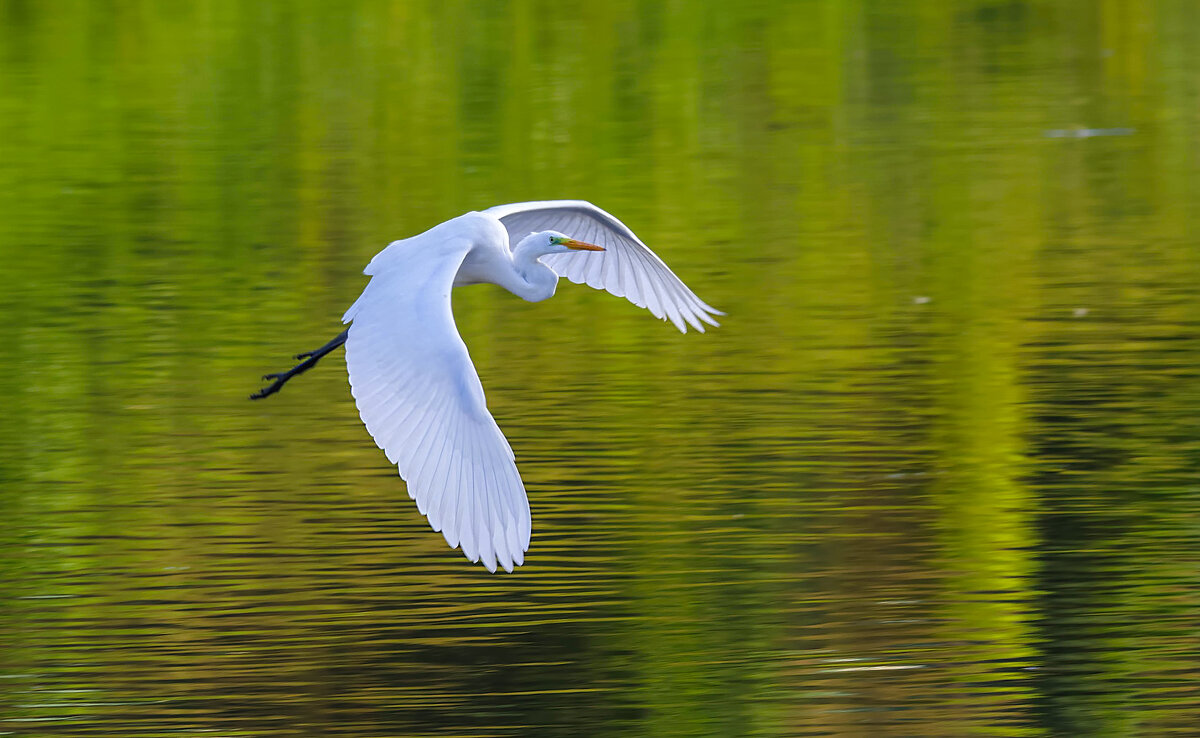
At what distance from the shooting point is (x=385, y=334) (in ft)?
19.1

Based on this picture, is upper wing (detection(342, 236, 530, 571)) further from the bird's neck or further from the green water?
the bird's neck

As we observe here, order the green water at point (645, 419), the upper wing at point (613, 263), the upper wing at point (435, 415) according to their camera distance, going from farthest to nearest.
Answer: the upper wing at point (613, 263) < the green water at point (645, 419) < the upper wing at point (435, 415)

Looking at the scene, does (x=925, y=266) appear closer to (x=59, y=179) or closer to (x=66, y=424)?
(x=66, y=424)

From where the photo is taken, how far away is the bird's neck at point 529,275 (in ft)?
23.3

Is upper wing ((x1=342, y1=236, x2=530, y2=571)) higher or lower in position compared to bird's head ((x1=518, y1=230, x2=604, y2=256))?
lower

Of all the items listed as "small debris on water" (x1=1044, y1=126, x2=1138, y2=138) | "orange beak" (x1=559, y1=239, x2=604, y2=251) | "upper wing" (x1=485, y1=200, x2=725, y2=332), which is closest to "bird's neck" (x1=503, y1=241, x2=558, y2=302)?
"orange beak" (x1=559, y1=239, x2=604, y2=251)

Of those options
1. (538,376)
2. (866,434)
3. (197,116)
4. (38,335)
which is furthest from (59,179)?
(866,434)

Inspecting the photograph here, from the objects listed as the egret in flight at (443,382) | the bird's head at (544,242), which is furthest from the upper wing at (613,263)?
the egret in flight at (443,382)

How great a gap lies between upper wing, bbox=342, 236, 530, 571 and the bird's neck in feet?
3.11

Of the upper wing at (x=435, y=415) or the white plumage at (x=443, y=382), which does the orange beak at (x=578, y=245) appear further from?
the upper wing at (x=435, y=415)

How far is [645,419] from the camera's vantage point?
856 cm

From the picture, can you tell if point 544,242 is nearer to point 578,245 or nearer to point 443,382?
point 578,245

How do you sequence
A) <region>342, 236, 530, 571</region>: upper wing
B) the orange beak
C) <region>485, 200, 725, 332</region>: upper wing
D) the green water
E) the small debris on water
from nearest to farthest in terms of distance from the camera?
1. <region>342, 236, 530, 571</region>: upper wing
2. the green water
3. the orange beak
4. <region>485, 200, 725, 332</region>: upper wing
5. the small debris on water

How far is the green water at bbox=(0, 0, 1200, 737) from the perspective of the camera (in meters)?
5.93
